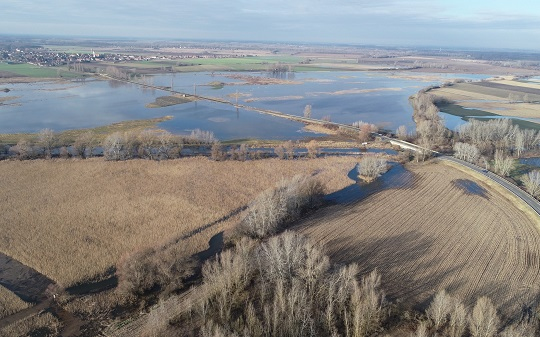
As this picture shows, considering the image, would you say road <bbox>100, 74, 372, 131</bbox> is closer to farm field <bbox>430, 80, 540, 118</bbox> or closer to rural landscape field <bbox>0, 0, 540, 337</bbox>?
rural landscape field <bbox>0, 0, 540, 337</bbox>

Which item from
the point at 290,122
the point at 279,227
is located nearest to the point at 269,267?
the point at 279,227

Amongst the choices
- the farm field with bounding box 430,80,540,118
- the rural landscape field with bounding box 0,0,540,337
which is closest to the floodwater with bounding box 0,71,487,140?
the rural landscape field with bounding box 0,0,540,337

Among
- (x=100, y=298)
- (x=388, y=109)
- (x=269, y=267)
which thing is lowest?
(x=100, y=298)

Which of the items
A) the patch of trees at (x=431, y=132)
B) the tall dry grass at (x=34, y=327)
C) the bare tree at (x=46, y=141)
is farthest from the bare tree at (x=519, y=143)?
the bare tree at (x=46, y=141)

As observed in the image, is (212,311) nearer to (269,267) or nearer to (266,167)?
(269,267)

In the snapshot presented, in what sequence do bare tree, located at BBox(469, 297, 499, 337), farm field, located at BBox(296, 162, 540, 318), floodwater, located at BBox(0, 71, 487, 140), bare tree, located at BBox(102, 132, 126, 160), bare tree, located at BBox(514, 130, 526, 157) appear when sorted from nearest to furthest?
bare tree, located at BBox(469, 297, 499, 337) → farm field, located at BBox(296, 162, 540, 318) → bare tree, located at BBox(102, 132, 126, 160) → bare tree, located at BBox(514, 130, 526, 157) → floodwater, located at BBox(0, 71, 487, 140)

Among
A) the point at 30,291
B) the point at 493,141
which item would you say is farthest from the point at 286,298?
the point at 493,141

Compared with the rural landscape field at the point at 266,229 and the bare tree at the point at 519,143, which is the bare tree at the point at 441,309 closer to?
the rural landscape field at the point at 266,229
